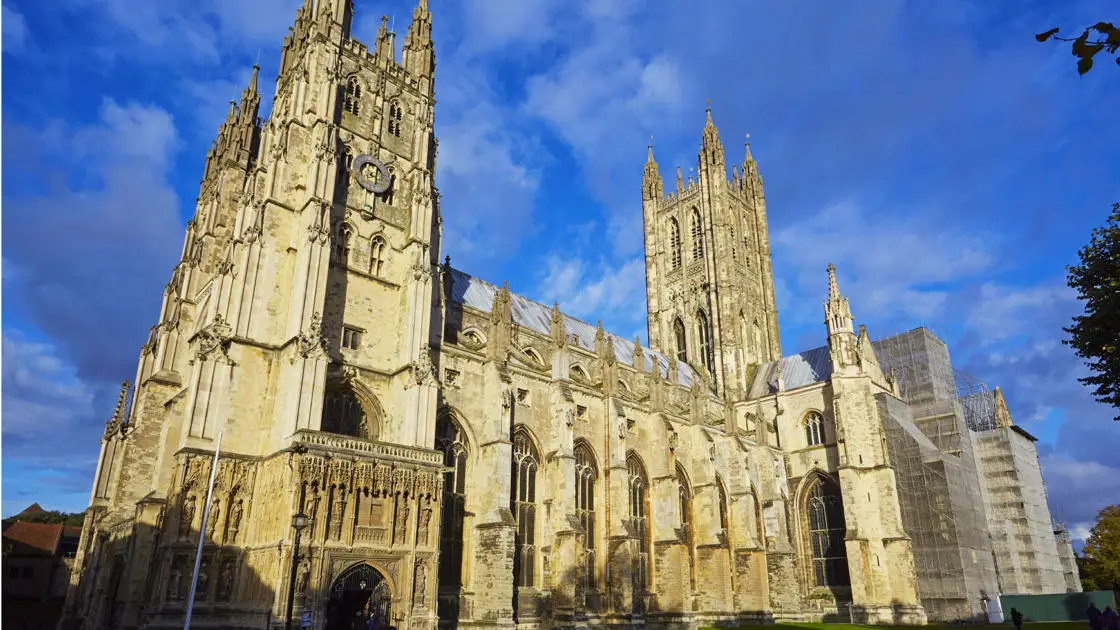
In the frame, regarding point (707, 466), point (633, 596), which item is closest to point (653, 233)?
point (707, 466)

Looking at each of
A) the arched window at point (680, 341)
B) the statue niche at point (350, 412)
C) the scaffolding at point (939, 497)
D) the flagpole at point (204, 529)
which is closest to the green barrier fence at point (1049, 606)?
the scaffolding at point (939, 497)

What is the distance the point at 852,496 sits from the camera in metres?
43.3

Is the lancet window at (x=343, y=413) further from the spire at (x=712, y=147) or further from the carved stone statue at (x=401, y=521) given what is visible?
the spire at (x=712, y=147)

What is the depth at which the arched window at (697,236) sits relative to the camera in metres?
60.3

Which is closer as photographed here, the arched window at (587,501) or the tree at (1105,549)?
the arched window at (587,501)

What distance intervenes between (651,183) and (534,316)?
28.0 m

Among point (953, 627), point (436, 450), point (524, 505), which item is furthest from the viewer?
point (953, 627)

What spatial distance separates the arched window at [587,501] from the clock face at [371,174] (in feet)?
50.6

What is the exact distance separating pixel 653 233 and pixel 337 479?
46.2 metres

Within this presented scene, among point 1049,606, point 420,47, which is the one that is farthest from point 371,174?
point 1049,606

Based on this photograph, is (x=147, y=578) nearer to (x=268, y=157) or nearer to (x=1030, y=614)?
(x=268, y=157)

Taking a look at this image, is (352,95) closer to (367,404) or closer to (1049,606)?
(367,404)

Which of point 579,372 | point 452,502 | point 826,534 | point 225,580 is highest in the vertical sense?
point 579,372

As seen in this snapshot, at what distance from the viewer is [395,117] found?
33594mm
